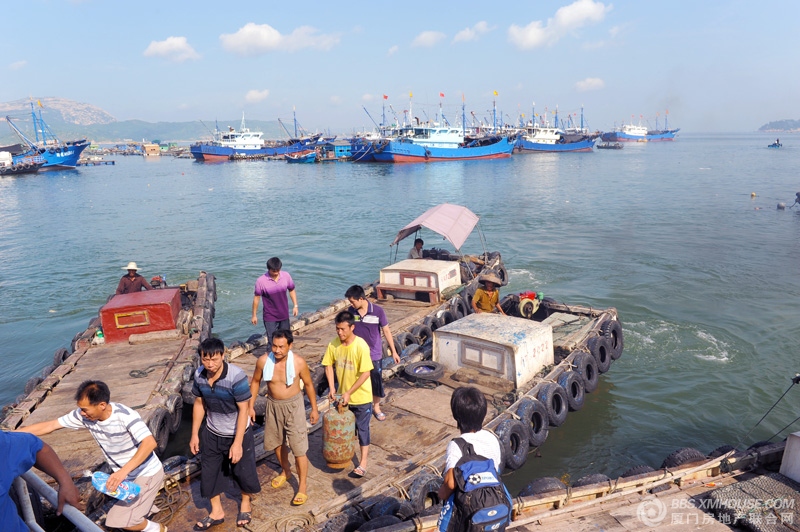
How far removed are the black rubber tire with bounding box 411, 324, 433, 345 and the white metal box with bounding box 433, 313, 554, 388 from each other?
226 centimetres

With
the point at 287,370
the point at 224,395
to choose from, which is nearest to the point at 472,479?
the point at 287,370

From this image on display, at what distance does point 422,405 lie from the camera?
7668mm

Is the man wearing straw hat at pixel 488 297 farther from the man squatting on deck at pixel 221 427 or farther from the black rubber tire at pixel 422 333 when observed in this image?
the man squatting on deck at pixel 221 427

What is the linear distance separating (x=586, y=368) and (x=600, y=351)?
1132 millimetres

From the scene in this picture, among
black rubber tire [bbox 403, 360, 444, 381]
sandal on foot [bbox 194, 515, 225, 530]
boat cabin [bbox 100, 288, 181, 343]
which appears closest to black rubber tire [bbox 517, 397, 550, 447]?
black rubber tire [bbox 403, 360, 444, 381]

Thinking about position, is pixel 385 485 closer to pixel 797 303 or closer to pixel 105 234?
pixel 797 303

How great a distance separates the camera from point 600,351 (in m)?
10.9

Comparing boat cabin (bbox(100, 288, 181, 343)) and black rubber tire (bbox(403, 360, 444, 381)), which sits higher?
boat cabin (bbox(100, 288, 181, 343))

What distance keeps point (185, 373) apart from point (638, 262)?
1921cm

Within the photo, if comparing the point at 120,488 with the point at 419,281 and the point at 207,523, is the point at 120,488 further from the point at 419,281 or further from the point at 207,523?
the point at 419,281

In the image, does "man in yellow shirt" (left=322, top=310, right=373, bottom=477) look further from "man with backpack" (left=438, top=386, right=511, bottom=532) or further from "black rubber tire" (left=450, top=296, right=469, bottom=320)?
"black rubber tire" (left=450, top=296, right=469, bottom=320)

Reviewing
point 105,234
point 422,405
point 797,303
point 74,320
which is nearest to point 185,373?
point 422,405

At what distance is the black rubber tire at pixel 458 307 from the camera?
41.0 ft

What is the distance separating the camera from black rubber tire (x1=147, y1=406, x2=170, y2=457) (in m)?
7.62
